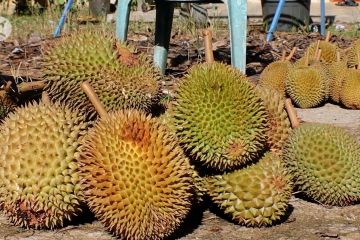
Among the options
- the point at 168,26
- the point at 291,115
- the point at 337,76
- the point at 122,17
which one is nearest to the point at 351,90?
the point at 337,76

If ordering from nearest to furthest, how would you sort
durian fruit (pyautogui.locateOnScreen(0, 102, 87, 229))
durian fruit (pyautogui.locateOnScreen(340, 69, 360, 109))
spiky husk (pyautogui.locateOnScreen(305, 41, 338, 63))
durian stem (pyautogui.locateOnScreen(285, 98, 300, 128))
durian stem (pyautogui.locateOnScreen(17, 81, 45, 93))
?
1. durian fruit (pyautogui.locateOnScreen(0, 102, 87, 229))
2. durian stem (pyautogui.locateOnScreen(285, 98, 300, 128))
3. durian stem (pyautogui.locateOnScreen(17, 81, 45, 93))
4. durian fruit (pyautogui.locateOnScreen(340, 69, 360, 109))
5. spiky husk (pyautogui.locateOnScreen(305, 41, 338, 63))

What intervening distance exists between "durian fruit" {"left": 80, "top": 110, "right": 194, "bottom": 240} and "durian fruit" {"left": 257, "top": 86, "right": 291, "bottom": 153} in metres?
0.43

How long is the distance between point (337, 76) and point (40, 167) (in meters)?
2.35

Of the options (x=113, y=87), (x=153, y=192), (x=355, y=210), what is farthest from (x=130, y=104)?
(x=355, y=210)

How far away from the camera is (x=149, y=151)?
1825 millimetres

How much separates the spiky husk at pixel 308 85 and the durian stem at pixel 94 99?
192 cm

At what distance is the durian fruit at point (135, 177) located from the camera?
5.90 feet

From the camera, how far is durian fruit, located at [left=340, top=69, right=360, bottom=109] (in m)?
3.73

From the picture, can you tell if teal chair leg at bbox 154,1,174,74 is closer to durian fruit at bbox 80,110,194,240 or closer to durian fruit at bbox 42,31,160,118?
durian fruit at bbox 42,31,160,118

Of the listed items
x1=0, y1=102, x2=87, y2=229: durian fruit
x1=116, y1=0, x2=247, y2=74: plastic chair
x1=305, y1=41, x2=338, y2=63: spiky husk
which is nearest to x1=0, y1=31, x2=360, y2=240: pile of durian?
x1=0, y1=102, x2=87, y2=229: durian fruit

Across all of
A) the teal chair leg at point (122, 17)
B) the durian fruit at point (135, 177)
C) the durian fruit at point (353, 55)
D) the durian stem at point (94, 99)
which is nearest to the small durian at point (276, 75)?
the durian fruit at point (353, 55)

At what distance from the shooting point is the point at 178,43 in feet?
18.5

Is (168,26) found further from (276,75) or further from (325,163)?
(325,163)

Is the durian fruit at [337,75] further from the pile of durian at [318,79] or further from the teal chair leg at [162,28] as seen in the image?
the teal chair leg at [162,28]
